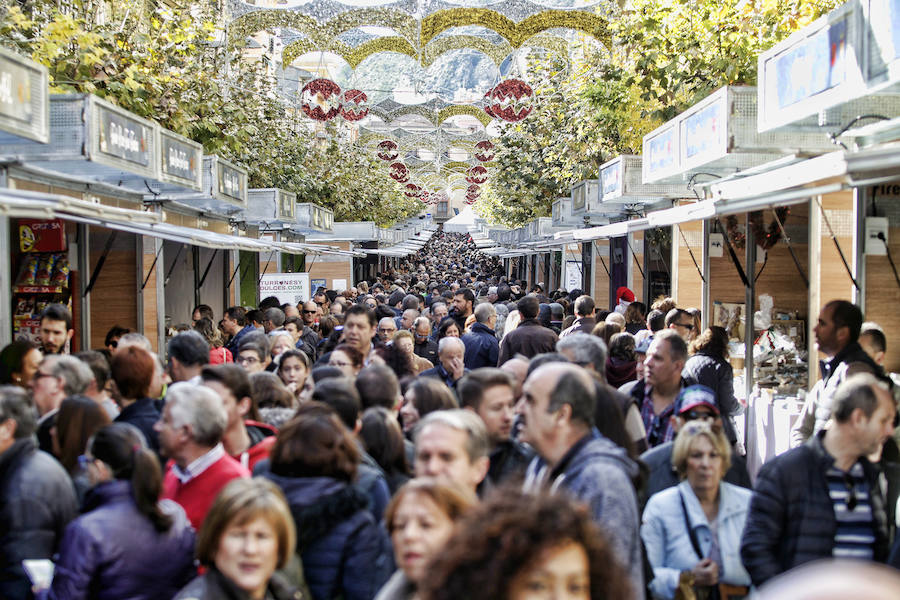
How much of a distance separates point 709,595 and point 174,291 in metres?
13.3

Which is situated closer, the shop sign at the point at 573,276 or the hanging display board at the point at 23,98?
the hanging display board at the point at 23,98

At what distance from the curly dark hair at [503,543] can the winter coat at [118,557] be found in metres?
2.01

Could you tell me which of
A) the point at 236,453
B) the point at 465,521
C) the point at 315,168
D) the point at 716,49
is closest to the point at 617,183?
the point at 716,49

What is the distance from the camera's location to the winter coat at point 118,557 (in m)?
3.67

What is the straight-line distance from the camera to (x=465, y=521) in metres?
2.09

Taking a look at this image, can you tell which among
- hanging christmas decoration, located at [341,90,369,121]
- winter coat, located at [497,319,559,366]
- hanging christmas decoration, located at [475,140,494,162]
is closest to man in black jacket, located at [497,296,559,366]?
winter coat, located at [497,319,559,366]

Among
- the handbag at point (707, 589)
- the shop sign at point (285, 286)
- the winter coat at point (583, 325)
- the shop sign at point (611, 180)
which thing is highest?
the shop sign at point (611, 180)

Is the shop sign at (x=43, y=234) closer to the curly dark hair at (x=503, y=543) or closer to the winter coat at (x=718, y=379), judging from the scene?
the winter coat at (x=718, y=379)

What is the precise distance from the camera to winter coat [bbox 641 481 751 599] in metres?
4.44

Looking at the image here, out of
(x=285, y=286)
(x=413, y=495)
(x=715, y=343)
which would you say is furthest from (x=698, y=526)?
(x=285, y=286)

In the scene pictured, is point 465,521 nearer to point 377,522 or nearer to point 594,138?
point 377,522

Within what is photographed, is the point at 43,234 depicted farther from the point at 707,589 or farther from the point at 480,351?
the point at 707,589

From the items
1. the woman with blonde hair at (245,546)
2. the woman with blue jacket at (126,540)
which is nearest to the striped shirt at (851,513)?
the woman with blonde hair at (245,546)

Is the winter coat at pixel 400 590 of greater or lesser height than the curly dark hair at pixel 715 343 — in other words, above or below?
below
